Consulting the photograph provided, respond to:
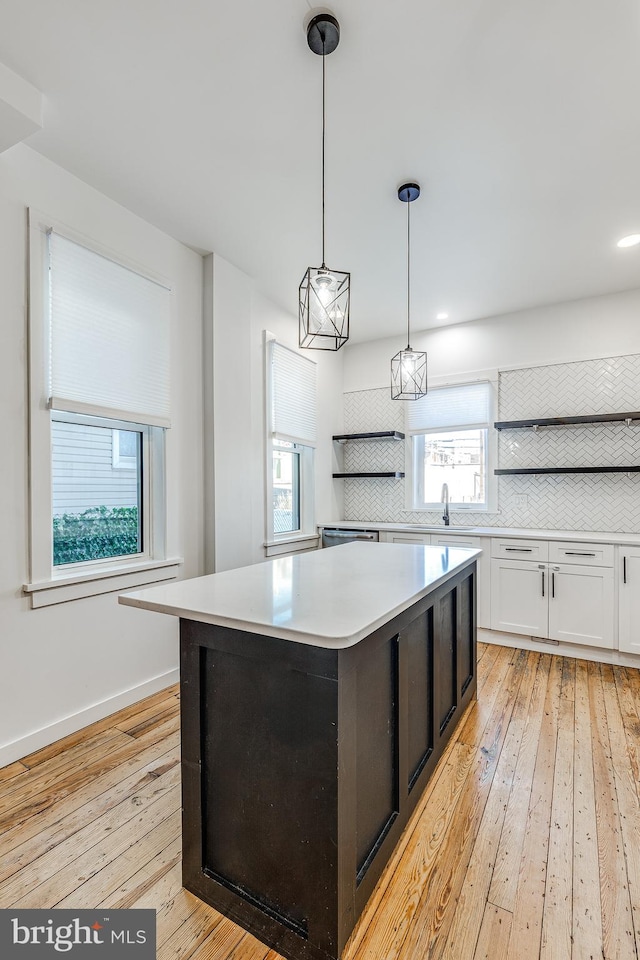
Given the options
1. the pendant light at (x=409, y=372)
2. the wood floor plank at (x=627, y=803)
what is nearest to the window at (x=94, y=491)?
the pendant light at (x=409, y=372)

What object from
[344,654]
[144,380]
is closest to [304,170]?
[144,380]

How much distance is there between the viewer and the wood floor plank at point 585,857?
1297mm

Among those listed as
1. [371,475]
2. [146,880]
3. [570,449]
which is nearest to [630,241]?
[570,449]

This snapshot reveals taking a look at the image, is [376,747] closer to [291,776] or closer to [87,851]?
[291,776]

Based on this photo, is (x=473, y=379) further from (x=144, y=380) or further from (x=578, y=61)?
(x=144, y=380)

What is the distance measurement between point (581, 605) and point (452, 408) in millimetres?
2148

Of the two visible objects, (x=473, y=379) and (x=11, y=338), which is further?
(x=473, y=379)

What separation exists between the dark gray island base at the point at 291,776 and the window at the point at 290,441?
2.45 meters

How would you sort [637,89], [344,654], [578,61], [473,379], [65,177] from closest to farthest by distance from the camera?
[344,654] → [578,61] → [637,89] → [65,177] → [473,379]

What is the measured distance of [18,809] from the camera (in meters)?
1.85

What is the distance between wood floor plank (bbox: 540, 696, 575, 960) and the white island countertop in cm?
100

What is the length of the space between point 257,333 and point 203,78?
6.68ft

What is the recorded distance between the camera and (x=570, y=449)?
4.02 meters

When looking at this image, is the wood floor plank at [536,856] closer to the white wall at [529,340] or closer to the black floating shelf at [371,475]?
the black floating shelf at [371,475]
